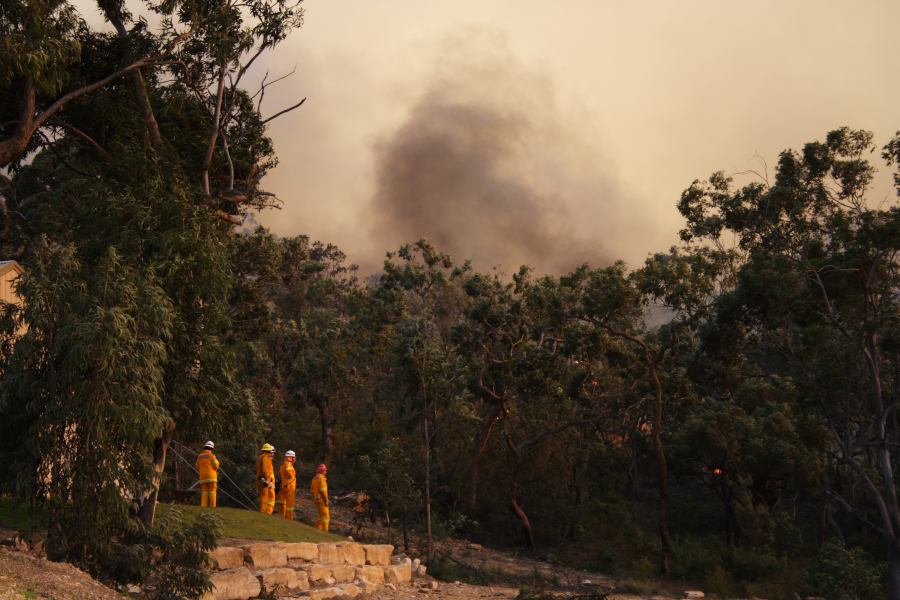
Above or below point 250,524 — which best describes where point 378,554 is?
below

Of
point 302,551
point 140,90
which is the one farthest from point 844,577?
point 140,90

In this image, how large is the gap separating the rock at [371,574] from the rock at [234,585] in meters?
4.07

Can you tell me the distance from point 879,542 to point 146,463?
2601cm

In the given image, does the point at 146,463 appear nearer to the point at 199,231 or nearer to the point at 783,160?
the point at 199,231

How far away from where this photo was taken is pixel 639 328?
36781 millimetres

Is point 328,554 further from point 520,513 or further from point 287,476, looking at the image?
point 520,513

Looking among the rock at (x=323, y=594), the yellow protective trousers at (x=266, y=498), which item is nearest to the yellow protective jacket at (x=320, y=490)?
the yellow protective trousers at (x=266, y=498)

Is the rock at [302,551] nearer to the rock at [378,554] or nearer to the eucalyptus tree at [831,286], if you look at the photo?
the rock at [378,554]

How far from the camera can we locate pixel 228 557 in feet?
50.1

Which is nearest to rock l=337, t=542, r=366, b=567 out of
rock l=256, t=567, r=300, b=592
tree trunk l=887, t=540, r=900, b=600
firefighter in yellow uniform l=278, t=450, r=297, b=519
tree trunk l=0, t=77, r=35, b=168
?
rock l=256, t=567, r=300, b=592

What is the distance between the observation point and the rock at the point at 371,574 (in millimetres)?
18688

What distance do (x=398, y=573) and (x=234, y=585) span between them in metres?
6.61

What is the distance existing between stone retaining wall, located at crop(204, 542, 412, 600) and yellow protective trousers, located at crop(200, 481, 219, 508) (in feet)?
10.9

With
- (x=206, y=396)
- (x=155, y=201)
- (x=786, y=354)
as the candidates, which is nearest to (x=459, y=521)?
(x=786, y=354)
